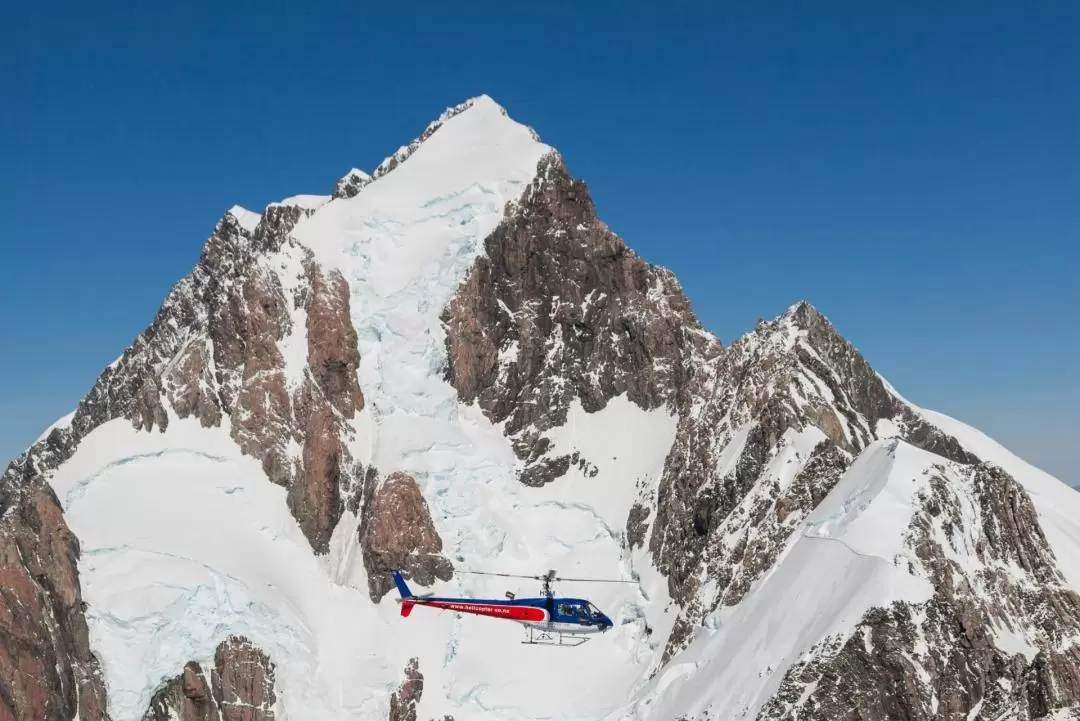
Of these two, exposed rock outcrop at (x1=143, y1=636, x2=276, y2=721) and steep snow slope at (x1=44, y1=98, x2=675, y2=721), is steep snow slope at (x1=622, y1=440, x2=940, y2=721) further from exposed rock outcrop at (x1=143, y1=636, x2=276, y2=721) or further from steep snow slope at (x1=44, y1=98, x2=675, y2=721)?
exposed rock outcrop at (x1=143, y1=636, x2=276, y2=721)

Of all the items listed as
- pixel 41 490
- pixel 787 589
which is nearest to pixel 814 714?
pixel 787 589

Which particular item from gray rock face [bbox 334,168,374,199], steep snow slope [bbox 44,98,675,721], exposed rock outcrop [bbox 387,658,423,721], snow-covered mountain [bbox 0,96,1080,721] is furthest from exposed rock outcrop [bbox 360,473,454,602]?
gray rock face [bbox 334,168,374,199]

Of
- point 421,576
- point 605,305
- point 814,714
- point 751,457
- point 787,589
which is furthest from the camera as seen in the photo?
point 605,305

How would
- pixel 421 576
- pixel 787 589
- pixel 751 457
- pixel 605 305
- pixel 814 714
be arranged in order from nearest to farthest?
pixel 814 714
pixel 787 589
pixel 751 457
pixel 421 576
pixel 605 305

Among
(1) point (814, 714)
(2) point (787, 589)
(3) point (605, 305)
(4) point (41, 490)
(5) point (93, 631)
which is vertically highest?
(3) point (605, 305)

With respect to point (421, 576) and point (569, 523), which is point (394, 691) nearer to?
point (421, 576)

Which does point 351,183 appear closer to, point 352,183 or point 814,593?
point 352,183
